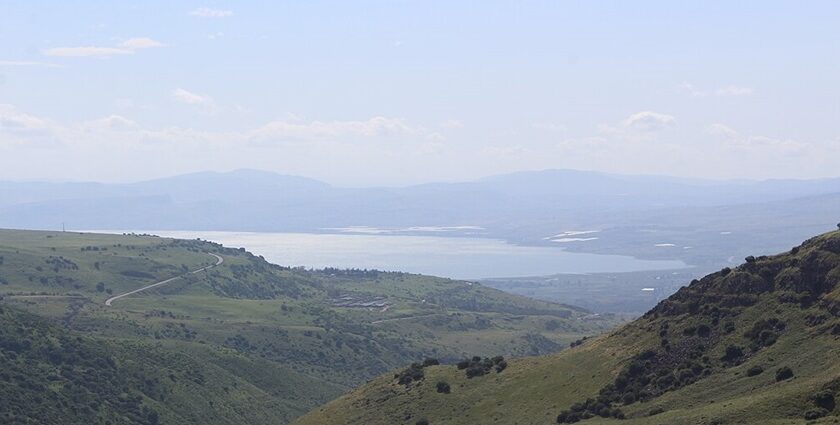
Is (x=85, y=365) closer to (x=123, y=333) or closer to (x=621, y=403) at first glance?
(x=123, y=333)

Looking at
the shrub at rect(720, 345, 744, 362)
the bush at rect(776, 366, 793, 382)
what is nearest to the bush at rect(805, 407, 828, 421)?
the bush at rect(776, 366, 793, 382)

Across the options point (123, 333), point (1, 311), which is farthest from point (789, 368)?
point (123, 333)

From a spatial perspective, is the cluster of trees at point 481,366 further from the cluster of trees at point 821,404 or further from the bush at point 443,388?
the cluster of trees at point 821,404

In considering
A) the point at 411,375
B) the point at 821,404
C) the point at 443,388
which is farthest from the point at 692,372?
the point at 411,375

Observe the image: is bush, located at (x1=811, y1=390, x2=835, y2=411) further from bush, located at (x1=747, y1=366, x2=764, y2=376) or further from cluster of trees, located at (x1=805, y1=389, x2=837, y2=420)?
bush, located at (x1=747, y1=366, x2=764, y2=376)

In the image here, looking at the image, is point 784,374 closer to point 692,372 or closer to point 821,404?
point 821,404

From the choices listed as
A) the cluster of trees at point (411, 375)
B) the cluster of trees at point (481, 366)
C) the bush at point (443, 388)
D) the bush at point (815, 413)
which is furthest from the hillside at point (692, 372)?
the cluster of trees at point (411, 375)

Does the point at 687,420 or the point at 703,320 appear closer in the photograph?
the point at 687,420

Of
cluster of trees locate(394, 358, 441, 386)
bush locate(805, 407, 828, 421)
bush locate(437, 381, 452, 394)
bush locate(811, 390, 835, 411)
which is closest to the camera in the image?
bush locate(805, 407, 828, 421)
